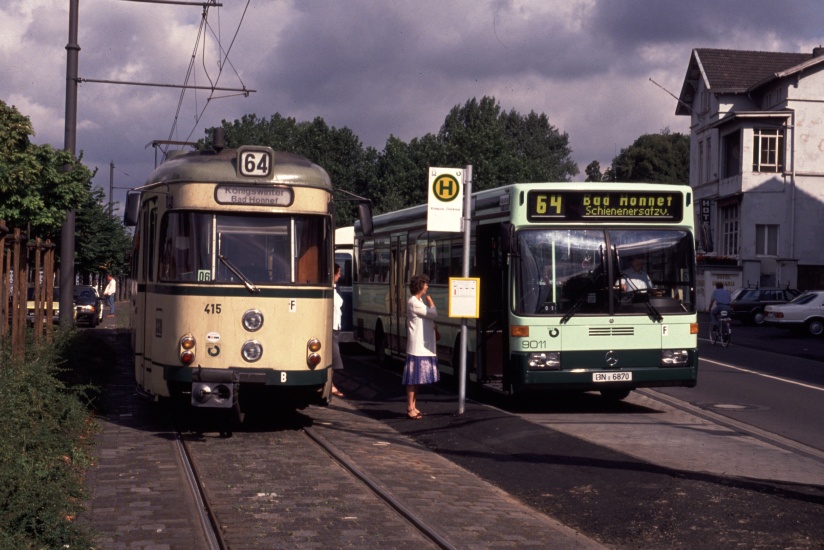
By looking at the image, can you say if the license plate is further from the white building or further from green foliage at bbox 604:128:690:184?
green foliage at bbox 604:128:690:184

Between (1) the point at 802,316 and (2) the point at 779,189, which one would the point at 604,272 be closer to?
→ (1) the point at 802,316

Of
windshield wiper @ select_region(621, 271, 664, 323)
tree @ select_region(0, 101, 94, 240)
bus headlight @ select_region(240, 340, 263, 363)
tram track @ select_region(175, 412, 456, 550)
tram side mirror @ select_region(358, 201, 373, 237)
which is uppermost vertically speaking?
tree @ select_region(0, 101, 94, 240)

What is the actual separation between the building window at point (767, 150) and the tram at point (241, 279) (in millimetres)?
50101

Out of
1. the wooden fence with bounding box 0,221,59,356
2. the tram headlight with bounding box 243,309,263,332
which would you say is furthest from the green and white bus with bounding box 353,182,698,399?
the wooden fence with bounding box 0,221,59,356

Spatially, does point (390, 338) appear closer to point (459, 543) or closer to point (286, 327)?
point (286, 327)

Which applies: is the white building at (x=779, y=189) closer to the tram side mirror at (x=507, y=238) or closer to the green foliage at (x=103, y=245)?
the green foliage at (x=103, y=245)

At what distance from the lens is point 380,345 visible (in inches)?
910

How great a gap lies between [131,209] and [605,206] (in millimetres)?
6100

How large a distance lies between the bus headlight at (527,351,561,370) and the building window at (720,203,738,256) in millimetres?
48194

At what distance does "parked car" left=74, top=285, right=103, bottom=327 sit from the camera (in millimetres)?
42188

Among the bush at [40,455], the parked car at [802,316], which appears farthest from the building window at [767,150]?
the bush at [40,455]

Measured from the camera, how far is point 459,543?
301 inches

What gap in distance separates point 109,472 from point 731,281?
5154 centimetres

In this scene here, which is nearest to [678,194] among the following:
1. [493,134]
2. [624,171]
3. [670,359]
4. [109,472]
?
[670,359]
